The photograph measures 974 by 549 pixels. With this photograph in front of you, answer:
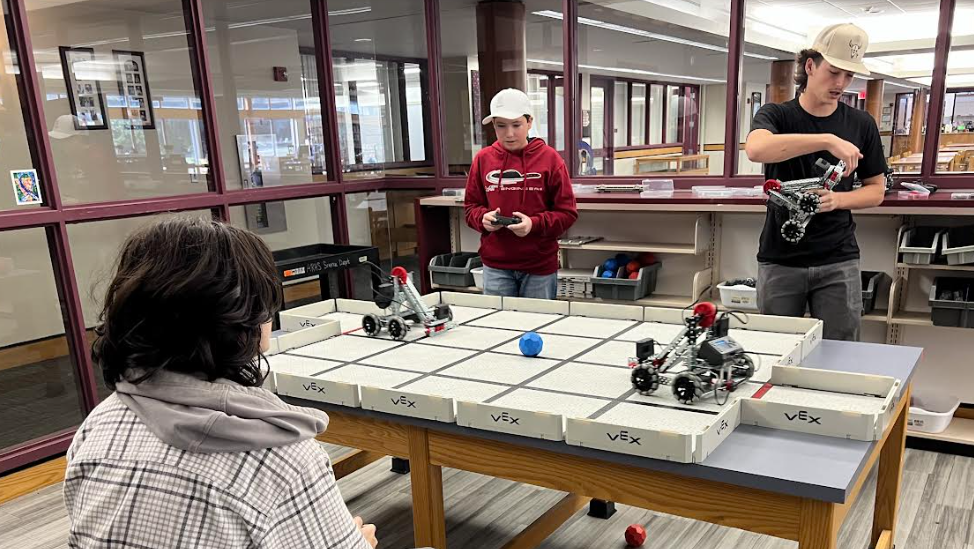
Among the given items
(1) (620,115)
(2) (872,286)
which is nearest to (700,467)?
(2) (872,286)

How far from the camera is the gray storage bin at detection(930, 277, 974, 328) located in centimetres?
267

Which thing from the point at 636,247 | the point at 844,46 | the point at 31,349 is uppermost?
the point at 844,46

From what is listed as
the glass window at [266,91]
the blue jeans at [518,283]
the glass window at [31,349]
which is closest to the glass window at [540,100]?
the glass window at [266,91]

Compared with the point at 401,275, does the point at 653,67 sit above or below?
above

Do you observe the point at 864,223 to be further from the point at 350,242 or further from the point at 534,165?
the point at 350,242

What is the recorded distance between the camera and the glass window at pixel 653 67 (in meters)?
3.97

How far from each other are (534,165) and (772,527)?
5.74 feet

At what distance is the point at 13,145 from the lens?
291 cm

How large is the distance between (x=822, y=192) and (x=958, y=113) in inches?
62.0

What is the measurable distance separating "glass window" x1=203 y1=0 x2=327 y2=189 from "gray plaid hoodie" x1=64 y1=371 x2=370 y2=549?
3.50 metres

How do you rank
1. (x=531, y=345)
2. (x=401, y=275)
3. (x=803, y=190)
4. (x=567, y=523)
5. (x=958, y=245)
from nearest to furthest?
(x=531, y=345) < (x=803, y=190) < (x=401, y=275) < (x=567, y=523) < (x=958, y=245)

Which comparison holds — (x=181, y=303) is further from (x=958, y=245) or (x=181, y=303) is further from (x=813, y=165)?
(x=958, y=245)

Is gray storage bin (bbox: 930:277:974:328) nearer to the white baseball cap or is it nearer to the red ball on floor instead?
the red ball on floor

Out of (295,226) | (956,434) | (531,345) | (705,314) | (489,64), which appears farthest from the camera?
(489,64)
